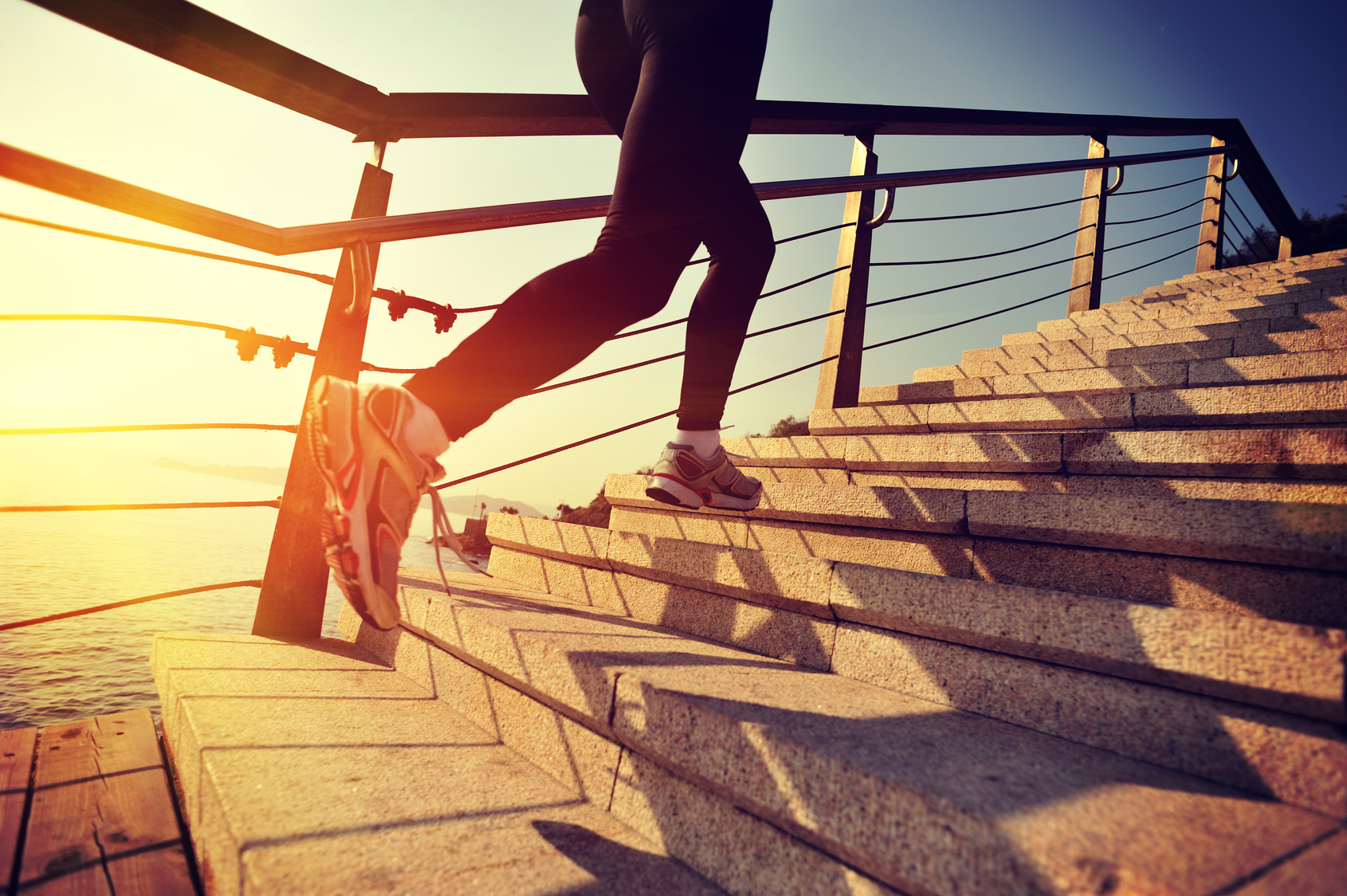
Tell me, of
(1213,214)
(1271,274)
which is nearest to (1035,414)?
(1271,274)

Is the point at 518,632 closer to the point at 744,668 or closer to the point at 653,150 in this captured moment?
the point at 744,668

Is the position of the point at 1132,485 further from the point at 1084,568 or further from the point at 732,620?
the point at 732,620

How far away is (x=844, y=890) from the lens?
2.22 feet

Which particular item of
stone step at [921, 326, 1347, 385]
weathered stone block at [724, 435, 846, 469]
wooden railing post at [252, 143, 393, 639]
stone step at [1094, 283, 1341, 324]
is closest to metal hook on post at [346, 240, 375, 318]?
wooden railing post at [252, 143, 393, 639]

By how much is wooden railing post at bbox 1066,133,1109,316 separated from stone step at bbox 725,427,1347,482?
3636 millimetres

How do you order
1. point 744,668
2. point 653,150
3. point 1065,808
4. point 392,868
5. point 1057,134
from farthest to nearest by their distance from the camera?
point 1057,134 → point 744,668 → point 653,150 → point 392,868 → point 1065,808

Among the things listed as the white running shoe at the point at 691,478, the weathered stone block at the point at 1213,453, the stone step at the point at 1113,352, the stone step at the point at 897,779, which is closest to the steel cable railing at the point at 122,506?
the stone step at the point at 897,779

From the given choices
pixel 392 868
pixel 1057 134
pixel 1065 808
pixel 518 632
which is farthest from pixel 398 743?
pixel 1057 134

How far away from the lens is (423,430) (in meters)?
0.92

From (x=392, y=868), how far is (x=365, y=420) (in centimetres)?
58

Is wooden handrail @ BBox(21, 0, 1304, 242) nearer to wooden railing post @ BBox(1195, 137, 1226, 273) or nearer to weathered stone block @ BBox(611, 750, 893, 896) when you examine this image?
weathered stone block @ BBox(611, 750, 893, 896)

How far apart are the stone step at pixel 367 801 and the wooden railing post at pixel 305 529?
0.27 m

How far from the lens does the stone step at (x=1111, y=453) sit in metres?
1.31

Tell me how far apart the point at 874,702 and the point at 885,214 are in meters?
2.37
